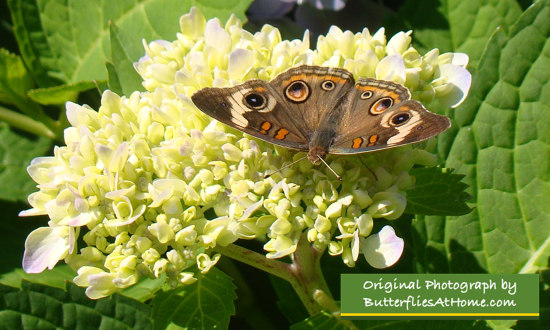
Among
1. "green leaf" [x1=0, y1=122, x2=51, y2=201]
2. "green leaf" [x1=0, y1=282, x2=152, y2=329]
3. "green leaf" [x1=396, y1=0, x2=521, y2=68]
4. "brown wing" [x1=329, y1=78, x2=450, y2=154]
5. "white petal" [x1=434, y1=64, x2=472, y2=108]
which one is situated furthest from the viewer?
"green leaf" [x1=0, y1=122, x2=51, y2=201]

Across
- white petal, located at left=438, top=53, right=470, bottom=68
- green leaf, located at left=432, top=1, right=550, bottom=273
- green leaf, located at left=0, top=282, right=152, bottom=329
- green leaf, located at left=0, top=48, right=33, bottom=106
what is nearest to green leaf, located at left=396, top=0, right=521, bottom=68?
green leaf, located at left=432, top=1, right=550, bottom=273

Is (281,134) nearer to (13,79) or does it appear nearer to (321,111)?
(321,111)

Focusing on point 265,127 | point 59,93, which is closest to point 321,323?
point 265,127

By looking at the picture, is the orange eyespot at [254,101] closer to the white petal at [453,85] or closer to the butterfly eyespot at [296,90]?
the butterfly eyespot at [296,90]

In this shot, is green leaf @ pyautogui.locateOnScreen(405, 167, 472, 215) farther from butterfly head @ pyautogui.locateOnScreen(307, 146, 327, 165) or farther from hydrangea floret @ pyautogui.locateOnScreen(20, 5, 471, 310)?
butterfly head @ pyautogui.locateOnScreen(307, 146, 327, 165)

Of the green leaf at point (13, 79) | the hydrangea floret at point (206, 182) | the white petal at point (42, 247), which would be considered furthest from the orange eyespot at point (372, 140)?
the green leaf at point (13, 79)

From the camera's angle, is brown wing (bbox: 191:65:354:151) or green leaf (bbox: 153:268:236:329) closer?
brown wing (bbox: 191:65:354:151)
